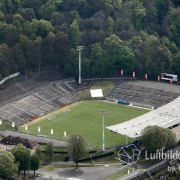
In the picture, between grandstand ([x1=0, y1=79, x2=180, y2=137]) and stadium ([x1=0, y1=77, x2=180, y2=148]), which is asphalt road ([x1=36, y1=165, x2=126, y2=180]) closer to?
stadium ([x1=0, y1=77, x2=180, y2=148])

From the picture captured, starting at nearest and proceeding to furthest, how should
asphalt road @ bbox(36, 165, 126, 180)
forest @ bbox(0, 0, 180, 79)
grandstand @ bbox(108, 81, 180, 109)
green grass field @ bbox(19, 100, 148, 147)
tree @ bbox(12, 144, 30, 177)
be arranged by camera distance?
tree @ bbox(12, 144, 30, 177) → asphalt road @ bbox(36, 165, 126, 180) → green grass field @ bbox(19, 100, 148, 147) → grandstand @ bbox(108, 81, 180, 109) → forest @ bbox(0, 0, 180, 79)

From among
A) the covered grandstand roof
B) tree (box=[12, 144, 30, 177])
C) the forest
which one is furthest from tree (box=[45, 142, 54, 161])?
the forest

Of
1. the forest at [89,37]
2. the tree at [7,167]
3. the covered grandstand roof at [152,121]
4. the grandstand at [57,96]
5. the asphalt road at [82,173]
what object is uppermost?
the forest at [89,37]

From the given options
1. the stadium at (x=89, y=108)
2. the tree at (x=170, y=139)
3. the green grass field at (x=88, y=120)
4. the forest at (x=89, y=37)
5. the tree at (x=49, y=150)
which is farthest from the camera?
the forest at (x=89, y=37)

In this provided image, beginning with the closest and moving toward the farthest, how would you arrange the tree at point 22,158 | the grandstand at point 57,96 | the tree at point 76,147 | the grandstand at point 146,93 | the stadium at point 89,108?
1. the tree at point 22,158
2. the tree at point 76,147
3. the stadium at point 89,108
4. the grandstand at point 57,96
5. the grandstand at point 146,93

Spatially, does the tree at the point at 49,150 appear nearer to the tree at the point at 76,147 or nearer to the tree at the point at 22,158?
the tree at the point at 76,147

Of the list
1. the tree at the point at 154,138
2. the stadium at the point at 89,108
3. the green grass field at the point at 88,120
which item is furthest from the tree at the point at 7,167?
the tree at the point at 154,138
